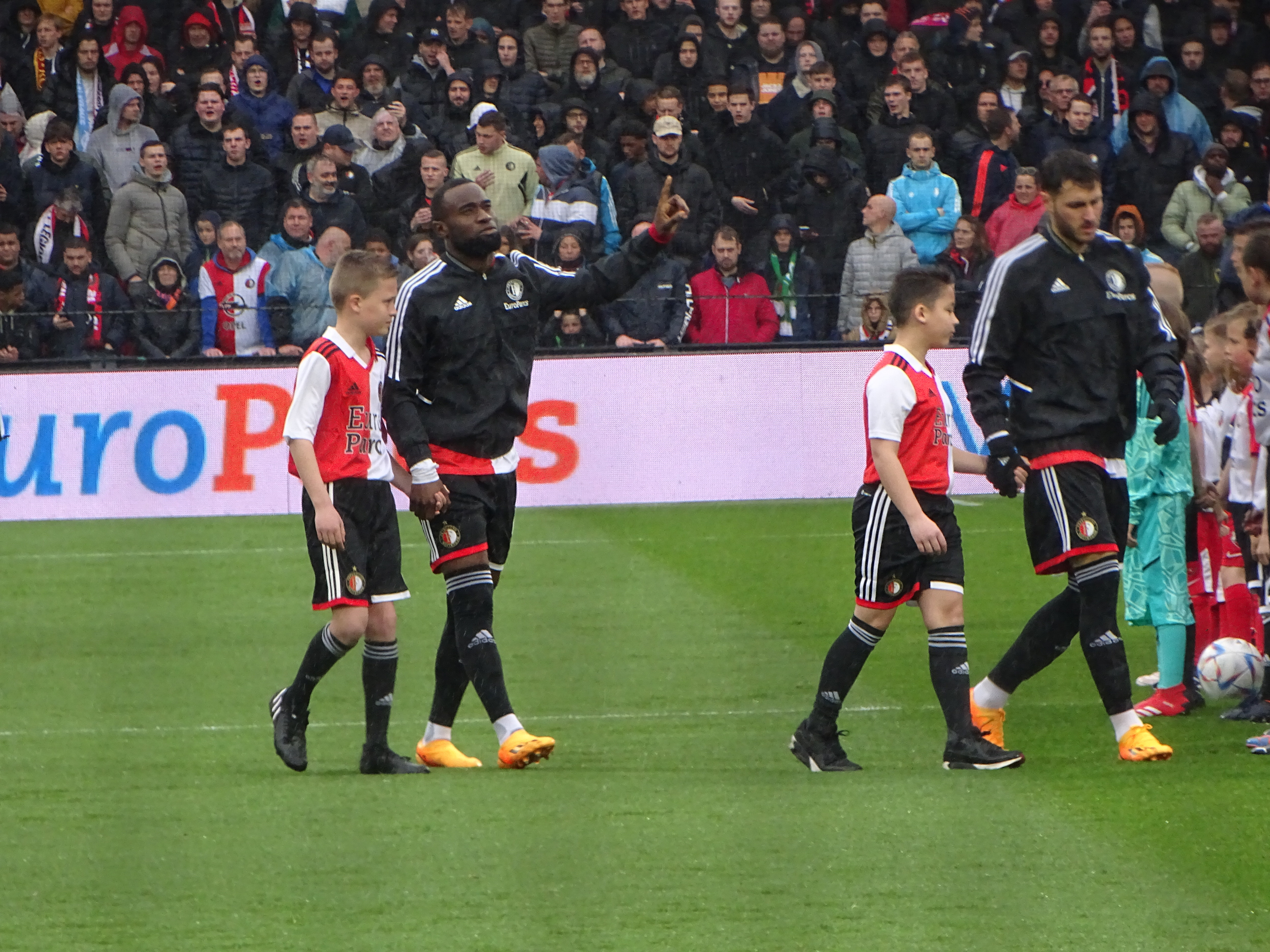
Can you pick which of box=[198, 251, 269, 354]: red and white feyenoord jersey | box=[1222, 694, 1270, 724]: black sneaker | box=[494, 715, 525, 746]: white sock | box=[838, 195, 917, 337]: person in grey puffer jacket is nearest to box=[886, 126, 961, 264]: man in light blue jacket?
box=[838, 195, 917, 337]: person in grey puffer jacket

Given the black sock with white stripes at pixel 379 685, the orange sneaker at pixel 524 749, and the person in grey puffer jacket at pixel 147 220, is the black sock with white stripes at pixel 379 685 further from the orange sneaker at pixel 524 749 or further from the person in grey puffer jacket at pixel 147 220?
the person in grey puffer jacket at pixel 147 220

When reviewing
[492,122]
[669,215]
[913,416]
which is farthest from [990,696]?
[492,122]

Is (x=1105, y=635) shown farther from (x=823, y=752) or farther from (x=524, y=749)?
(x=524, y=749)

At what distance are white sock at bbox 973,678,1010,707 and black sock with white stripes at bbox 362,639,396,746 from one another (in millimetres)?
2011

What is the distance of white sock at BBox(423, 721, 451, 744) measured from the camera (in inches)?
262

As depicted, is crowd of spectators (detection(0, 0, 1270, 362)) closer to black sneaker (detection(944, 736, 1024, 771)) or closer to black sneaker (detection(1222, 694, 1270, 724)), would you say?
black sneaker (detection(1222, 694, 1270, 724))

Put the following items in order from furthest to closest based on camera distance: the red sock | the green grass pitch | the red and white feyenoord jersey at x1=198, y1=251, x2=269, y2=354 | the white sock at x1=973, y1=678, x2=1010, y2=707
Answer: the red and white feyenoord jersey at x1=198, y1=251, x2=269, y2=354
the red sock
the white sock at x1=973, y1=678, x2=1010, y2=707
the green grass pitch

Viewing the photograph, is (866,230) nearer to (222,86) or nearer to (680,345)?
(680,345)

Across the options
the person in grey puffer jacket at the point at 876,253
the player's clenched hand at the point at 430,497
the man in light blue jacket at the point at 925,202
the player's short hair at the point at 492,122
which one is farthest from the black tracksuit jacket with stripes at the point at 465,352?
the man in light blue jacket at the point at 925,202

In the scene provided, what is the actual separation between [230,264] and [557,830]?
10.4m

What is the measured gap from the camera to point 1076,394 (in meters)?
6.26

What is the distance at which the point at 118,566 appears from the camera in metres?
12.3

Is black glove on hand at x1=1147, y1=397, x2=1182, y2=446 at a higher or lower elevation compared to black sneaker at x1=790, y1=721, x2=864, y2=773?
higher

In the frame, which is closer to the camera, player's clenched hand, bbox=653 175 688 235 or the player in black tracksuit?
the player in black tracksuit
